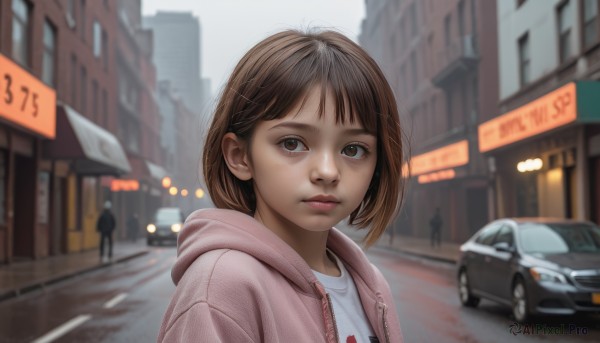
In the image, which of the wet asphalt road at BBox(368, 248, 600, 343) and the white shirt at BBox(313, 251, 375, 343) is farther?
the wet asphalt road at BBox(368, 248, 600, 343)

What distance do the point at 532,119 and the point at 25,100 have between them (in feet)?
47.1

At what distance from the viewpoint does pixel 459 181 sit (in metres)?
34.2

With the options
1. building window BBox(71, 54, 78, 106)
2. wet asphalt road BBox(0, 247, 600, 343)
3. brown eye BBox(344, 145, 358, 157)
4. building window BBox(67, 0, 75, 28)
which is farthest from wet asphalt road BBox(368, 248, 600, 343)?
building window BBox(71, 54, 78, 106)

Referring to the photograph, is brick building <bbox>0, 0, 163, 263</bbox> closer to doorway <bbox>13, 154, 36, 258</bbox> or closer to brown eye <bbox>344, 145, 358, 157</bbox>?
doorway <bbox>13, 154, 36, 258</bbox>

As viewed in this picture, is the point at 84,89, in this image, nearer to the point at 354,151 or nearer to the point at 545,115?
the point at 545,115

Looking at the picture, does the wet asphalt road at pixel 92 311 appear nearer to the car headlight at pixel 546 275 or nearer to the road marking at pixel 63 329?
the road marking at pixel 63 329

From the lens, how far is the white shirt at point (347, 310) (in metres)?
1.67

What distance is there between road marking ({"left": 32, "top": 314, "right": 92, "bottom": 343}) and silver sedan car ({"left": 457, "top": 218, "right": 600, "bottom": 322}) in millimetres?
5929

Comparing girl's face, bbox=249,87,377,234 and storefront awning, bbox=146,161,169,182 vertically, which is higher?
storefront awning, bbox=146,161,169,182

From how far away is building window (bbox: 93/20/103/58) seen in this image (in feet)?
108

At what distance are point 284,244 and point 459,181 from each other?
1323 inches

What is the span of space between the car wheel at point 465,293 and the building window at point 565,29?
10.8 m

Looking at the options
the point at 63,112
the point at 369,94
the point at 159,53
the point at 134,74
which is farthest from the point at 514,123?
the point at 159,53

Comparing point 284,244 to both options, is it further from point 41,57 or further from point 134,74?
point 134,74
